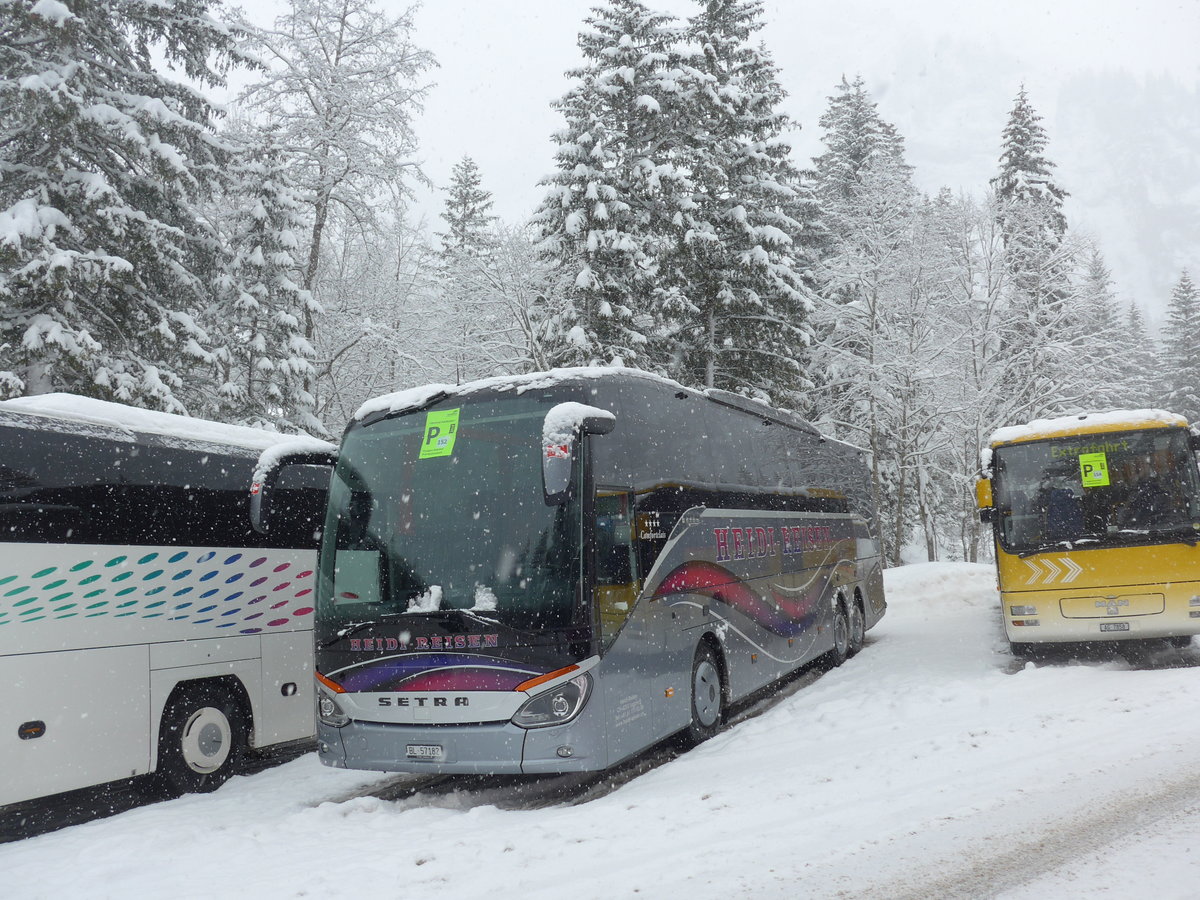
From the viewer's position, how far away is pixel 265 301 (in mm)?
21938

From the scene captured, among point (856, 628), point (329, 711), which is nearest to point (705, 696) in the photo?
point (329, 711)

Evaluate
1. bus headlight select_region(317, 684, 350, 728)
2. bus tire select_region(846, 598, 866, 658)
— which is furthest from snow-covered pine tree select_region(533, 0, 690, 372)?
bus headlight select_region(317, 684, 350, 728)

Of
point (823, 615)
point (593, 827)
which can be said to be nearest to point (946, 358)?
point (823, 615)

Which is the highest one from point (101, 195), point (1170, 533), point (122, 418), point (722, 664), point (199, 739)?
point (101, 195)

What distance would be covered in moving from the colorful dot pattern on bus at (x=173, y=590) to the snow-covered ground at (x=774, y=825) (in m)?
1.55

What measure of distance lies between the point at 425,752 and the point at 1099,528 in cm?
849

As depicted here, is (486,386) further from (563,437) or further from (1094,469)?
(1094,469)

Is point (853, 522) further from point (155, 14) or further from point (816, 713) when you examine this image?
point (155, 14)

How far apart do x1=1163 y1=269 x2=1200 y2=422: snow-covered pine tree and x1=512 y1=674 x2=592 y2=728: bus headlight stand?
6031 cm

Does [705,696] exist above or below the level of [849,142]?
below

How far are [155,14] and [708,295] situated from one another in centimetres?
1487

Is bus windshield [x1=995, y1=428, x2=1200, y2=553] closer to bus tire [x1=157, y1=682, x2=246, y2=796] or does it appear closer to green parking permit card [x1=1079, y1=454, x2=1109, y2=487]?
green parking permit card [x1=1079, y1=454, x2=1109, y2=487]

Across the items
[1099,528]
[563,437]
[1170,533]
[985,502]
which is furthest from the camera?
[985,502]

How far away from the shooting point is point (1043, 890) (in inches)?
183
